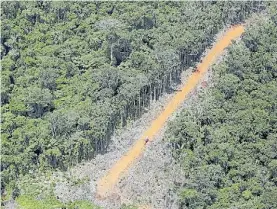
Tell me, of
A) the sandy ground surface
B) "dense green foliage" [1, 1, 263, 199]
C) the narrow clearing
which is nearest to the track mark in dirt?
the narrow clearing

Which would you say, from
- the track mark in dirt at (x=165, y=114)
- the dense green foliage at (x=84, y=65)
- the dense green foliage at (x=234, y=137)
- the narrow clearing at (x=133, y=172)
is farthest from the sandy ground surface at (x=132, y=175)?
the dense green foliage at (x=234, y=137)

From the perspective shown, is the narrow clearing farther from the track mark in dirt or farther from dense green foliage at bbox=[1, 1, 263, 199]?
dense green foliage at bbox=[1, 1, 263, 199]

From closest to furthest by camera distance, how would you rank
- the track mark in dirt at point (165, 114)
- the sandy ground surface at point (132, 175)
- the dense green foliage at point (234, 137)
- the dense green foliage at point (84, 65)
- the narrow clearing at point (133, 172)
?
1. the dense green foliage at point (234, 137)
2. the sandy ground surface at point (132, 175)
3. the narrow clearing at point (133, 172)
4. the track mark in dirt at point (165, 114)
5. the dense green foliage at point (84, 65)

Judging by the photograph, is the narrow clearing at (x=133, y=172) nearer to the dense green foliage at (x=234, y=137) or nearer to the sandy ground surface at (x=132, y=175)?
the sandy ground surface at (x=132, y=175)

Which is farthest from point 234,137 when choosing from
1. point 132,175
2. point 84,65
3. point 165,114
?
point 84,65

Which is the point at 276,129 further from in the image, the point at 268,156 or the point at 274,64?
the point at 274,64

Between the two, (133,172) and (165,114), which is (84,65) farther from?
(133,172)
